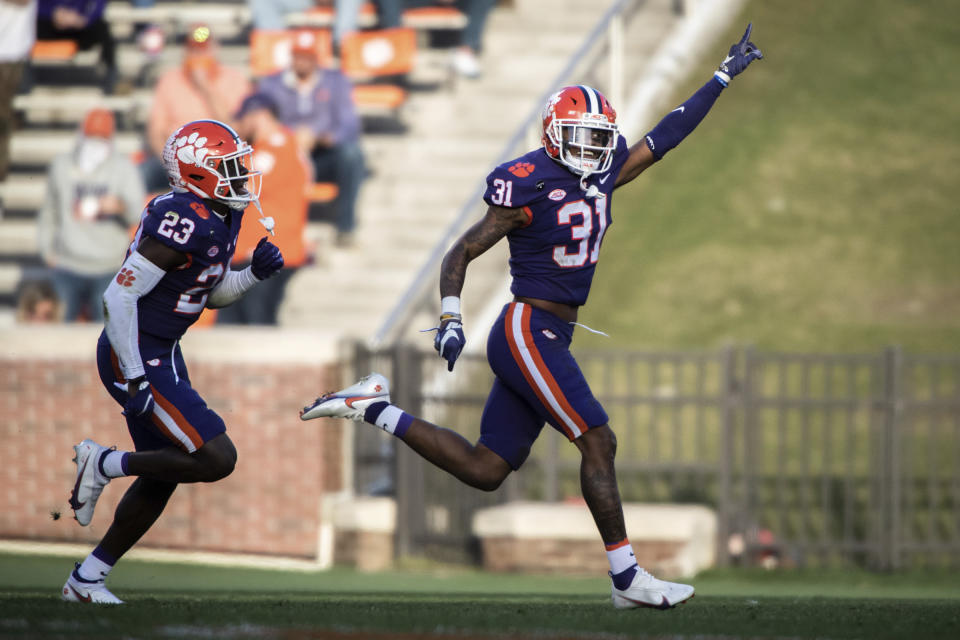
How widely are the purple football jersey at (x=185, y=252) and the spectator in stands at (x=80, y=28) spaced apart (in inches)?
457

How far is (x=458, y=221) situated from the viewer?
1374 cm

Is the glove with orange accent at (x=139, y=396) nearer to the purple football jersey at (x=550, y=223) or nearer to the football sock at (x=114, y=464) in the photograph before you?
the football sock at (x=114, y=464)

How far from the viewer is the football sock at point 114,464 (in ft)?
24.0

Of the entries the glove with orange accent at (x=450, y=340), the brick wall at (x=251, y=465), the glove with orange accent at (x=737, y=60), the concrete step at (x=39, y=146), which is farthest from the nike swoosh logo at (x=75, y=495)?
the concrete step at (x=39, y=146)

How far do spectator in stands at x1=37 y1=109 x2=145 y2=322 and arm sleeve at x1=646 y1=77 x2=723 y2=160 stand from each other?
777 centimetres

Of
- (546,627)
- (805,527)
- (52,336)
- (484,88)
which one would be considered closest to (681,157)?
(484,88)

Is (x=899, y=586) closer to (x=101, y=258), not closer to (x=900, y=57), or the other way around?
(x=101, y=258)

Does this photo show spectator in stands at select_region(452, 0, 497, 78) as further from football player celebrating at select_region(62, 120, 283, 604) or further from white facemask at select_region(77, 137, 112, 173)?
football player celebrating at select_region(62, 120, 283, 604)

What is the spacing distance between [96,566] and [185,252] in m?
1.57

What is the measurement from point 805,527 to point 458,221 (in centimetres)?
406

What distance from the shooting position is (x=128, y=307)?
706 centimetres

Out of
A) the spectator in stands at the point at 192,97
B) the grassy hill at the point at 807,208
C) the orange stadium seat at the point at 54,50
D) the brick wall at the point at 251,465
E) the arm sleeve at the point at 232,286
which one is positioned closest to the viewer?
the arm sleeve at the point at 232,286

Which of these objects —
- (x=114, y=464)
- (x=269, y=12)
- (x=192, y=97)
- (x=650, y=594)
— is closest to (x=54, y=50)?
(x=269, y=12)

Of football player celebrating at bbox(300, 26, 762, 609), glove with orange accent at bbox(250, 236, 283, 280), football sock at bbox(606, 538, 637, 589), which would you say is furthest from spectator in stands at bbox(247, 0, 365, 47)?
football sock at bbox(606, 538, 637, 589)
